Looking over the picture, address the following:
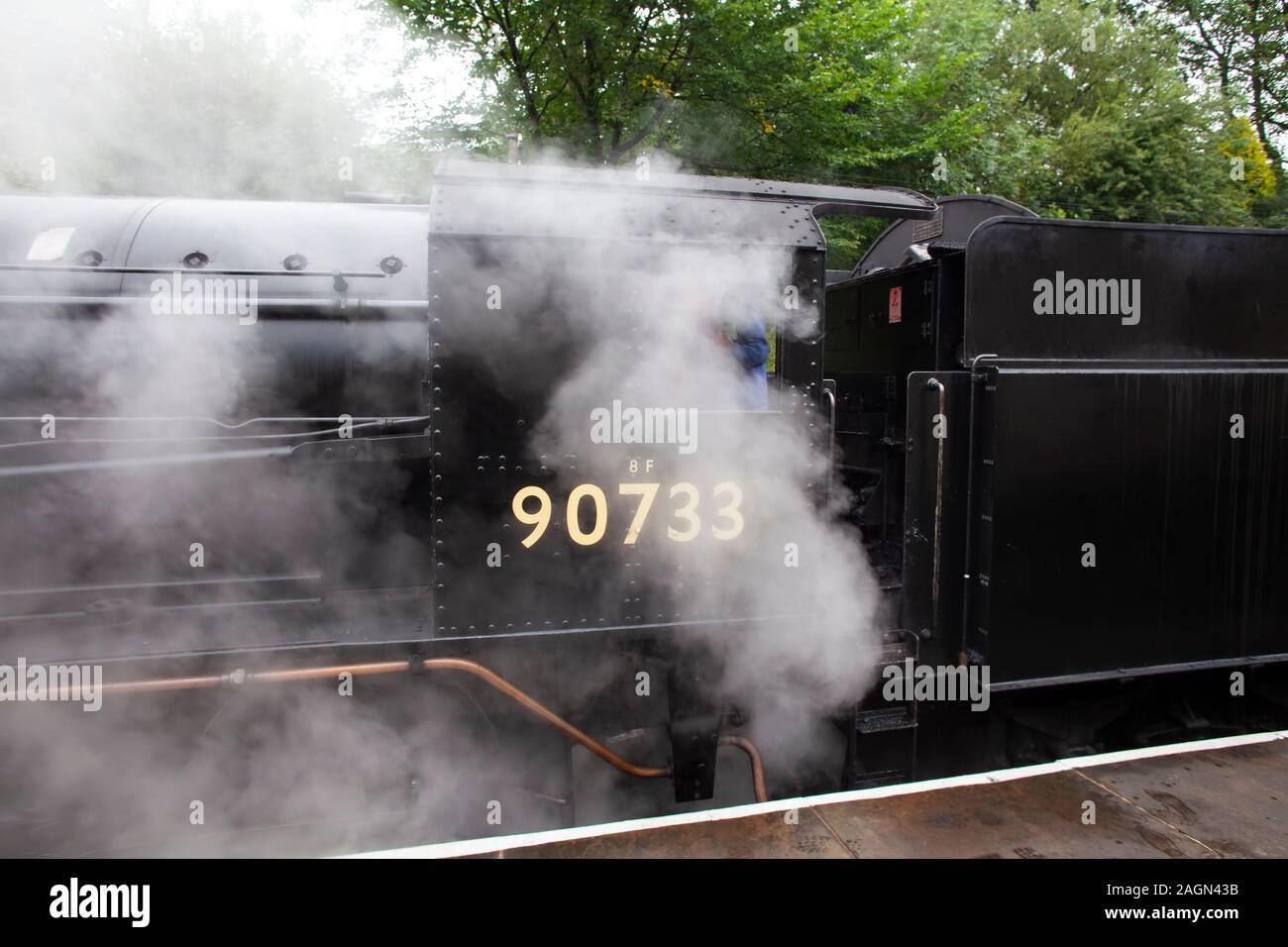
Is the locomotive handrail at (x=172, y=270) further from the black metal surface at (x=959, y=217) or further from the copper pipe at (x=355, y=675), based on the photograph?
the black metal surface at (x=959, y=217)

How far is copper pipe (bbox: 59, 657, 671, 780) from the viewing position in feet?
8.90

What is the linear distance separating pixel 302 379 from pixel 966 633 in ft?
9.86

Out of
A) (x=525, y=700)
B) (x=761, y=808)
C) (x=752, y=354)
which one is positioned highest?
(x=752, y=354)

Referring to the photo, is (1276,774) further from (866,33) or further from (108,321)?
(866,33)

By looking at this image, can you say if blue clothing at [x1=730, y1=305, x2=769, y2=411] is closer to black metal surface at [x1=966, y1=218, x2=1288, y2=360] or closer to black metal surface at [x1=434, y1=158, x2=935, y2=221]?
black metal surface at [x1=434, y1=158, x2=935, y2=221]

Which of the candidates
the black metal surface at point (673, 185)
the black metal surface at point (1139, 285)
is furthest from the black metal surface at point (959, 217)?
the black metal surface at point (673, 185)

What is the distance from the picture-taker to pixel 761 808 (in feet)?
9.43

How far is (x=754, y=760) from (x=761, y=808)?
1.37 ft

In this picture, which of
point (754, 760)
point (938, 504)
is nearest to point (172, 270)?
point (754, 760)

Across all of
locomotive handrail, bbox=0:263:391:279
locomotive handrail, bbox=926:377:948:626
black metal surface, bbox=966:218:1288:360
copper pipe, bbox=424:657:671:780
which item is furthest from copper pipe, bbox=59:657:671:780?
black metal surface, bbox=966:218:1288:360

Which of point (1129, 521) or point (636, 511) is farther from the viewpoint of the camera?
point (1129, 521)

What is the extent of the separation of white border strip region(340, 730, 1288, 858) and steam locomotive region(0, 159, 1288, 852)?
318 millimetres

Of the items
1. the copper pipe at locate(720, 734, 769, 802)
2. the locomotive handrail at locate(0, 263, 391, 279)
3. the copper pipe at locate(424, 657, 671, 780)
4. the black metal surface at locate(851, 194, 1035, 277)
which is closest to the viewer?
the copper pipe at locate(424, 657, 671, 780)

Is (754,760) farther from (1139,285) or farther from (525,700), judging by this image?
(1139,285)
